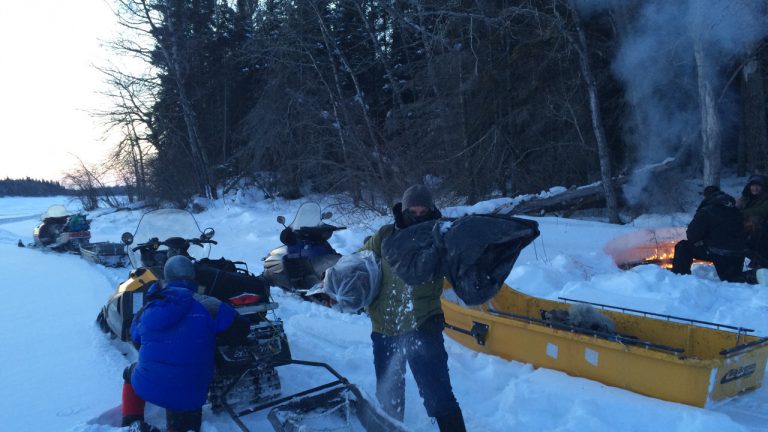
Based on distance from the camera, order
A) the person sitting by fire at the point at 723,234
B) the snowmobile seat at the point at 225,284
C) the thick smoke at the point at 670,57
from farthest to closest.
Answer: the thick smoke at the point at 670,57
the person sitting by fire at the point at 723,234
the snowmobile seat at the point at 225,284

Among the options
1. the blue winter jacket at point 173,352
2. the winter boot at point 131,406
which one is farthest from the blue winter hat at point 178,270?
the winter boot at point 131,406

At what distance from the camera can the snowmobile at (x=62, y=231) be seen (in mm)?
13469

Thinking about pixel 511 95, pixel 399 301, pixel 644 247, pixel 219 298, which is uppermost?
pixel 511 95

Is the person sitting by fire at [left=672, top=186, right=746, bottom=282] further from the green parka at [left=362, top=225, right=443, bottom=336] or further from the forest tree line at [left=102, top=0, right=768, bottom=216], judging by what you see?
the green parka at [left=362, top=225, right=443, bottom=336]

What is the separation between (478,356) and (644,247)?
4.60 m

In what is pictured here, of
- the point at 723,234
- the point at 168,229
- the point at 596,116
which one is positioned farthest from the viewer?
the point at 596,116

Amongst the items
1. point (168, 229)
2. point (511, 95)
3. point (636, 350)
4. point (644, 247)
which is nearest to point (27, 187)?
point (511, 95)

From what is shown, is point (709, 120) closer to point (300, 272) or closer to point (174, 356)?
point (300, 272)

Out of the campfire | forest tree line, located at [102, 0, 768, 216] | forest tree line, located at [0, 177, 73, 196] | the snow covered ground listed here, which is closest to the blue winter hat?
the snow covered ground

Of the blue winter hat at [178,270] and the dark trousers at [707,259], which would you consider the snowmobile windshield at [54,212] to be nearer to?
the blue winter hat at [178,270]

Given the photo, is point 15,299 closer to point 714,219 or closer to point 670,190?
point 714,219

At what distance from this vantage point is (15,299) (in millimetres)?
7586

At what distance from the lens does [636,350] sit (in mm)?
3506

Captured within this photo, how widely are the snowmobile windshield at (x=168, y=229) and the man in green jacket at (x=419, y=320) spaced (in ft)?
10.6
